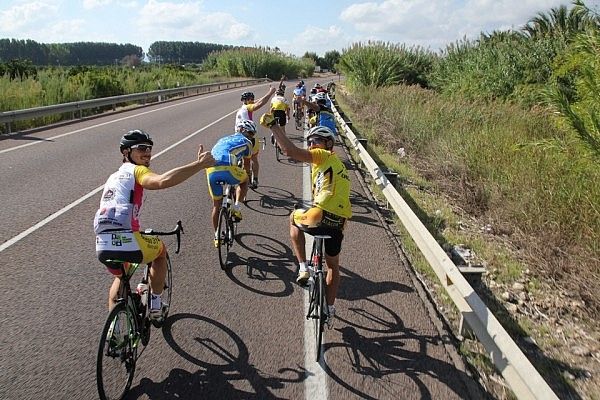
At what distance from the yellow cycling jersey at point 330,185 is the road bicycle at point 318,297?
303mm

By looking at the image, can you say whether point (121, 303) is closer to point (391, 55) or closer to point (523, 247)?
point (523, 247)

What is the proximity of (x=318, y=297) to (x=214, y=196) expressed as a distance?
2518 mm

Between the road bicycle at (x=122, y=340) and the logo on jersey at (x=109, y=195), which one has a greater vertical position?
the logo on jersey at (x=109, y=195)

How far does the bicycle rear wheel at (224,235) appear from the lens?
569 cm

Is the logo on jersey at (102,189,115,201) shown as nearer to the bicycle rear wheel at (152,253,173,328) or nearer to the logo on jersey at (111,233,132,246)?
the logo on jersey at (111,233,132,246)

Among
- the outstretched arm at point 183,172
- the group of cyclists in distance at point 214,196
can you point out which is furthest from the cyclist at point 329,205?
the outstretched arm at point 183,172

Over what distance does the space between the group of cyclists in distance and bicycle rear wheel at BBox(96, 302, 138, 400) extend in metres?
0.30

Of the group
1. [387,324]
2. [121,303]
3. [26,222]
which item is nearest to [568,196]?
[387,324]

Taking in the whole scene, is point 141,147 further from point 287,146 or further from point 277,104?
point 277,104

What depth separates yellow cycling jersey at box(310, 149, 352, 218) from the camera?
436cm

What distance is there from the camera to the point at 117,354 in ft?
11.2

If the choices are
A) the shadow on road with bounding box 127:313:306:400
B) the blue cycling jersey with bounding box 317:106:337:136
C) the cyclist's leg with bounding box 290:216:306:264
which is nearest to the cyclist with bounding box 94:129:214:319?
the shadow on road with bounding box 127:313:306:400

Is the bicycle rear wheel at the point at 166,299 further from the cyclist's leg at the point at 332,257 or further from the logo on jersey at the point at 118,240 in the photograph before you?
the cyclist's leg at the point at 332,257

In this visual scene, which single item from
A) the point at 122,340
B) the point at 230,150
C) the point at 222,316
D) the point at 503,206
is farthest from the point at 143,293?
the point at 503,206
